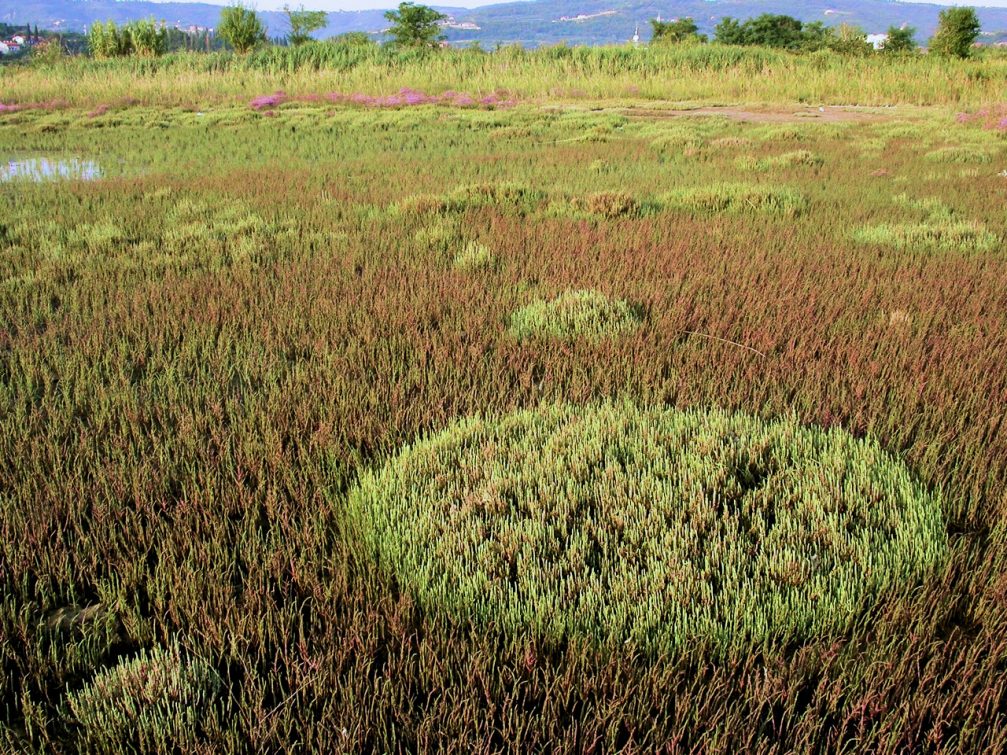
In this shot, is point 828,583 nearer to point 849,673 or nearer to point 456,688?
point 849,673

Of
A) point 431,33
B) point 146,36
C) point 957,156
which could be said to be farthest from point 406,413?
point 431,33

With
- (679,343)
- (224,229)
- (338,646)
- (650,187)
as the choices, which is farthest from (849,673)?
(650,187)

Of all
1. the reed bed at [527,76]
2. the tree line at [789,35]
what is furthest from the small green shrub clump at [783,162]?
the tree line at [789,35]

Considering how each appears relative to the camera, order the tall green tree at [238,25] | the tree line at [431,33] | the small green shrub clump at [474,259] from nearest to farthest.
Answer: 1. the small green shrub clump at [474,259]
2. the tall green tree at [238,25]
3. the tree line at [431,33]

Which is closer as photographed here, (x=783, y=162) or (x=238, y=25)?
(x=783, y=162)

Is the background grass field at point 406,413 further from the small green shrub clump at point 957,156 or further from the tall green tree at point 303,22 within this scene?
the tall green tree at point 303,22

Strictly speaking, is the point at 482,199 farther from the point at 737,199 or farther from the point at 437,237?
the point at 737,199
